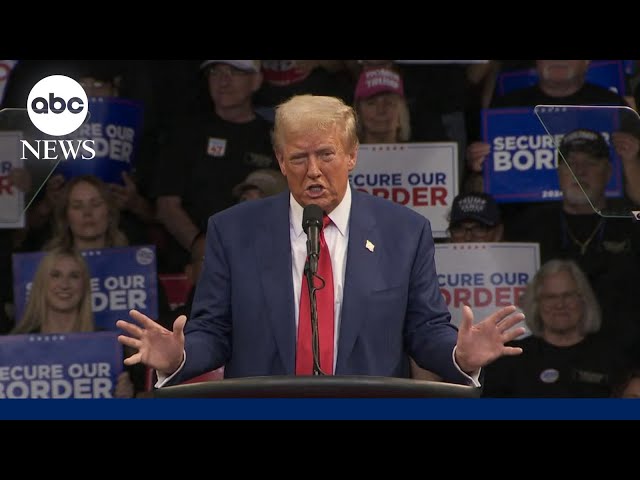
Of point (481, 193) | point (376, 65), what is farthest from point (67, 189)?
point (481, 193)

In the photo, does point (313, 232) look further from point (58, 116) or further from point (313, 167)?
point (58, 116)

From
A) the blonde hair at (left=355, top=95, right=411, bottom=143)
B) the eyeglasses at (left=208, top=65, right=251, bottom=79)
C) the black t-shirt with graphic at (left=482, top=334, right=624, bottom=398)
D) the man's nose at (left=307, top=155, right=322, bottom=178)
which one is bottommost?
the black t-shirt with graphic at (left=482, top=334, right=624, bottom=398)

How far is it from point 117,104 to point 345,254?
2032 millimetres

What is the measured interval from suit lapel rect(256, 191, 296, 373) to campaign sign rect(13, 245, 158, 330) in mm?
1727

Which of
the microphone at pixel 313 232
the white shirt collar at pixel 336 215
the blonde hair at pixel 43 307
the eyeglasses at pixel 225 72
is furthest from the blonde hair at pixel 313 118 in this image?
the blonde hair at pixel 43 307

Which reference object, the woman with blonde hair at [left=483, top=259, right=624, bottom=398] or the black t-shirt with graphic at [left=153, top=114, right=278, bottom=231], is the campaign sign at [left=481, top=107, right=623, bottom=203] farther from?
the black t-shirt with graphic at [left=153, top=114, right=278, bottom=231]

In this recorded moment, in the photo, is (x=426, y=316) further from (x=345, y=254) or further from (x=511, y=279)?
(x=511, y=279)

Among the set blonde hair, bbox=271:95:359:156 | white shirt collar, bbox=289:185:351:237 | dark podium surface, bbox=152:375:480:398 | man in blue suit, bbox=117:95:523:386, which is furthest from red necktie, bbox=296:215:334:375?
dark podium surface, bbox=152:375:480:398

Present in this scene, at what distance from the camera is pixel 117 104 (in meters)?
4.56

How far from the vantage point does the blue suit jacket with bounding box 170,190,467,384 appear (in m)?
2.67

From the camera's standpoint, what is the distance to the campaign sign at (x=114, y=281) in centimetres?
449

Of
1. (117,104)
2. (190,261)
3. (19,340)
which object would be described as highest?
(117,104)

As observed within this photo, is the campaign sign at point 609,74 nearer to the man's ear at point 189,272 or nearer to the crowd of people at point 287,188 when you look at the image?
the crowd of people at point 287,188
